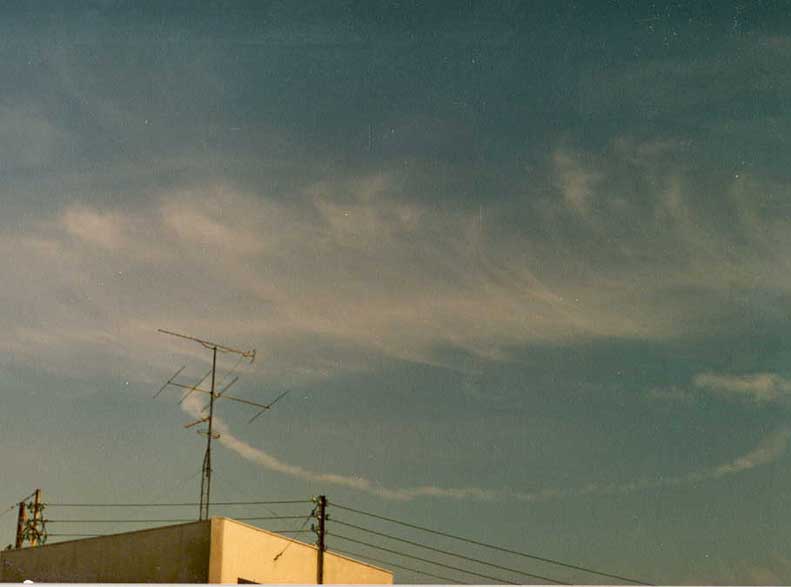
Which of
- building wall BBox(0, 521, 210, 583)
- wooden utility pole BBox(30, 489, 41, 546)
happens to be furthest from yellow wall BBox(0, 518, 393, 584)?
wooden utility pole BBox(30, 489, 41, 546)

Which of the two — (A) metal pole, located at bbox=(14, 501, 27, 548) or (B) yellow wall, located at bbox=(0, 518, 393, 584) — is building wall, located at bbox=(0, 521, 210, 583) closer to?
(B) yellow wall, located at bbox=(0, 518, 393, 584)

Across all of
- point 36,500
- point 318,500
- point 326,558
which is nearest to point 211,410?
→ point 326,558

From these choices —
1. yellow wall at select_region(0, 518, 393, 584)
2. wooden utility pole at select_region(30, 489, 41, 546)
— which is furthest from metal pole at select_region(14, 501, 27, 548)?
yellow wall at select_region(0, 518, 393, 584)

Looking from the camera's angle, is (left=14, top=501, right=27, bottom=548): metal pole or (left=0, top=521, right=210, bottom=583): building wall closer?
(left=0, top=521, right=210, bottom=583): building wall

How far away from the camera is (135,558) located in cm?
1625

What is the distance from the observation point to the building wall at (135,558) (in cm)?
1584

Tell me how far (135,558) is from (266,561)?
2150 mm

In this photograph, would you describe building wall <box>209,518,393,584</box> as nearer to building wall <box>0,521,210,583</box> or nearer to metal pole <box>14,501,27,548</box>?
building wall <box>0,521,210,583</box>

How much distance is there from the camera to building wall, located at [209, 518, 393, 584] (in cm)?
1577

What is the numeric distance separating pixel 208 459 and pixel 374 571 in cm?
401

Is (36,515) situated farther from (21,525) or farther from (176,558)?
(176,558)

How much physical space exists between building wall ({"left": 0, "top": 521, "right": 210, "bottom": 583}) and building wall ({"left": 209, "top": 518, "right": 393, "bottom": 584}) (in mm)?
235

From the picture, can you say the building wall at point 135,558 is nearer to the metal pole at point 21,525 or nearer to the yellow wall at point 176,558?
the yellow wall at point 176,558

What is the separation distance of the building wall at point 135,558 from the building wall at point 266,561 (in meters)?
0.23
